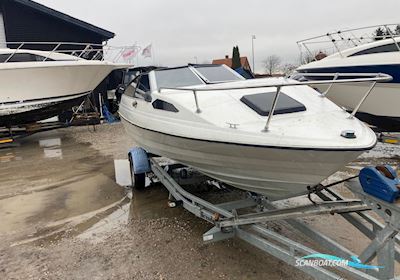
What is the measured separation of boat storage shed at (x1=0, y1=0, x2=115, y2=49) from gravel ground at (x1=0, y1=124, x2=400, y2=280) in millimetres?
10180

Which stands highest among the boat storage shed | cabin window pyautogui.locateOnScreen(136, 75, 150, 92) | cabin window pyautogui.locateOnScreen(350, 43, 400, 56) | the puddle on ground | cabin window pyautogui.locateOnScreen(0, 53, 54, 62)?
the boat storage shed

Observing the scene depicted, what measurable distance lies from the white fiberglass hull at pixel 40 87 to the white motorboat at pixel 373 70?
6.28 m

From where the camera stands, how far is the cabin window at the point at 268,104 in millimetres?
2864

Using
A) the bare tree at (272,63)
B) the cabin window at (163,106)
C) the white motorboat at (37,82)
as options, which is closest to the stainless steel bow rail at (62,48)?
the white motorboat at (37,82)

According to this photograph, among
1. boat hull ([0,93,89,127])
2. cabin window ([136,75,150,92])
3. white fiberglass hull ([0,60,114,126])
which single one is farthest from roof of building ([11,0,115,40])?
cabin window ([136,75,150,92])

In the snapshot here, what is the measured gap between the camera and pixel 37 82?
8797 millimetres

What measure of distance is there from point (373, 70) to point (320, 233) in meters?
4.22

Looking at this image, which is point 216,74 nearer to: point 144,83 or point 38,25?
point 144,83

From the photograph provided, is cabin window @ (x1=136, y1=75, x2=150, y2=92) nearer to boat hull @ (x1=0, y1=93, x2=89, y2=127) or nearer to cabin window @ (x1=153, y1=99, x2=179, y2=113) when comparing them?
cabin window @ (x1=153, y1=99, x2=179, y2=113)

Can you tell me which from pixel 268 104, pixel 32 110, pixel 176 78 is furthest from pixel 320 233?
pixel 32 110

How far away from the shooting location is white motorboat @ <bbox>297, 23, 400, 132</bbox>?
566 cm

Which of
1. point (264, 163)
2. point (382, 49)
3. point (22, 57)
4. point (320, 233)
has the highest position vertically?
point (22, 57)

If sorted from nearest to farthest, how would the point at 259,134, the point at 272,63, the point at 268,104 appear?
the point at 259,134, the point at 268,104, the point at 272,63

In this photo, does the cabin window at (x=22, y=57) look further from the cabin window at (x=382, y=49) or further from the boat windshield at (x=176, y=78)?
the cabin window at (x=382, y=49)
